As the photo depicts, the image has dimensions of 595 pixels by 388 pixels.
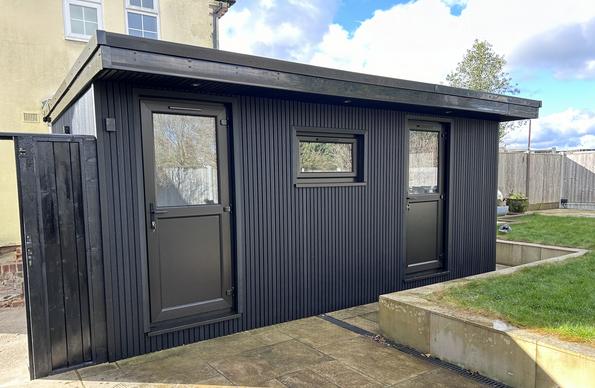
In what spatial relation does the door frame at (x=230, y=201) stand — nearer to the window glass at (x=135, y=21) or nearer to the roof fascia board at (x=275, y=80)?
the roof fascia board at (x=275, y=80)

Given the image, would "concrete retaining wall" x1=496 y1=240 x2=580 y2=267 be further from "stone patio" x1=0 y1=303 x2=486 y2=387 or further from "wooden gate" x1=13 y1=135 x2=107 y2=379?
"wooden gate" x1=13 y1=135 x2=107 y2=379

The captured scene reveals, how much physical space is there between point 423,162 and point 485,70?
10.1 m

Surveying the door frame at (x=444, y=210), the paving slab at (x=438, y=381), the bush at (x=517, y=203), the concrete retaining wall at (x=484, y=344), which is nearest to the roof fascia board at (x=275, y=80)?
the door frame at (x=444, y=210)

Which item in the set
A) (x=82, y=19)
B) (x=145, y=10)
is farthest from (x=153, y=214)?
(x=145, y=10)

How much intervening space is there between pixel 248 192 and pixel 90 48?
159cm

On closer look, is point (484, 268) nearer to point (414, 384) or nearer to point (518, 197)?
point (414, 384)

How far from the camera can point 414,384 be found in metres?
2.49

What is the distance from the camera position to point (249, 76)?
2895mm

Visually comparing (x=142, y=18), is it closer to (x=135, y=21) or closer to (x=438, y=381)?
(x=135, y=21)

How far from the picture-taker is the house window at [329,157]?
3748mm

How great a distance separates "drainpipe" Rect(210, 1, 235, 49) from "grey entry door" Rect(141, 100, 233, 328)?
5.37m

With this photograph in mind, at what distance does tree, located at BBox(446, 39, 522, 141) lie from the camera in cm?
1266

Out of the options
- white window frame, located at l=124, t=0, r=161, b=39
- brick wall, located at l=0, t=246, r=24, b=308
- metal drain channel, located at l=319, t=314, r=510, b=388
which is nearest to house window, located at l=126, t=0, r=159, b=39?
white window frame, located at l=124, t=0, r=161, b=39

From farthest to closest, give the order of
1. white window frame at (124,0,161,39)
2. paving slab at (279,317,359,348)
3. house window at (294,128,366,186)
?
white window frame at (124,0,161,39)
house window at (294,128,366,186)
paving slab at (279,317,359,348)
